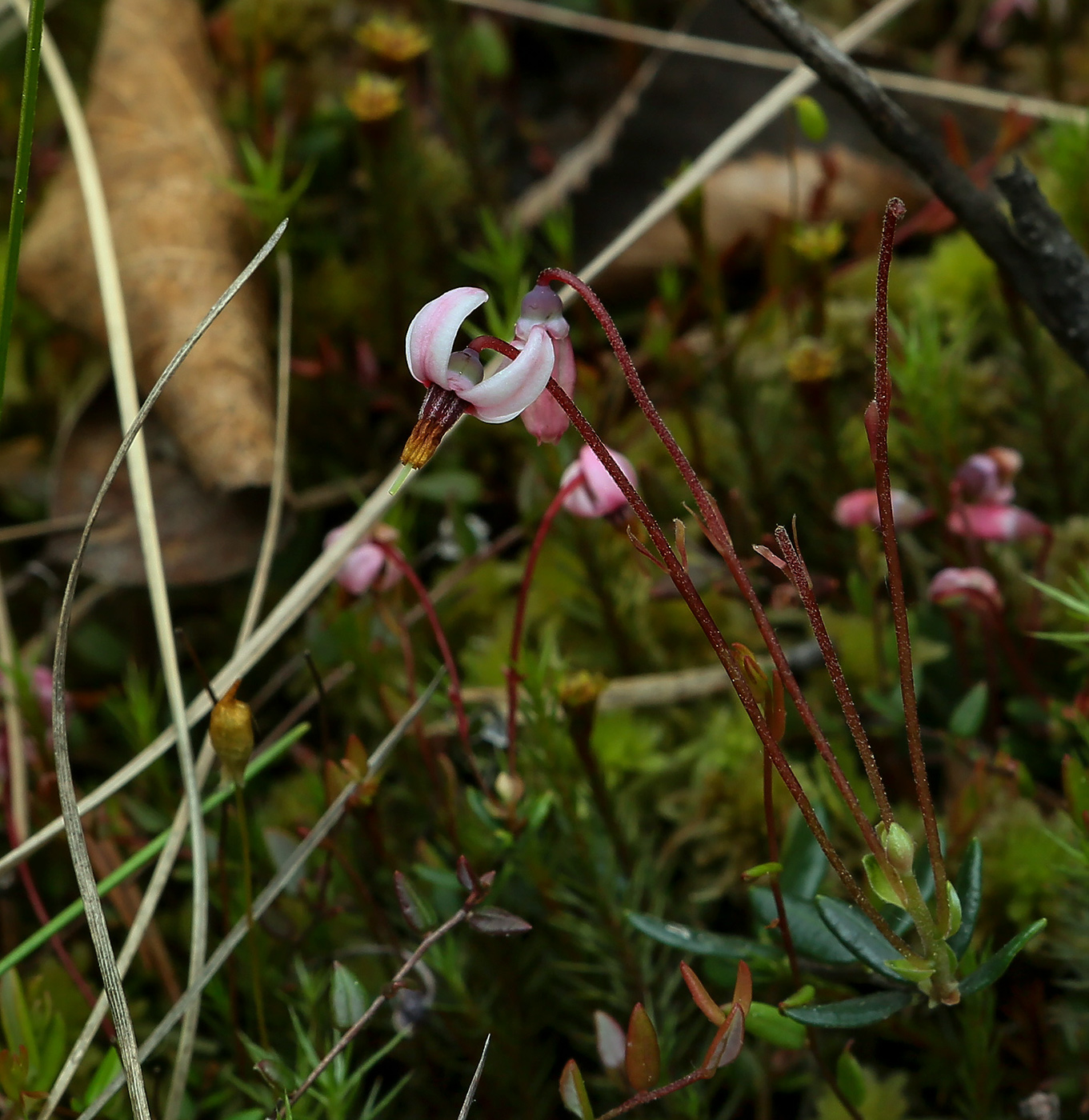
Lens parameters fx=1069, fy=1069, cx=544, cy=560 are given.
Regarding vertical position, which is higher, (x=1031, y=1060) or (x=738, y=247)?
(x=738, y=247)

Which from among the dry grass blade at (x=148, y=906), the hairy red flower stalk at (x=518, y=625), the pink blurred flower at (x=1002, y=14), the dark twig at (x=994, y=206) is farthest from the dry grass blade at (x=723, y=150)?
the dry grass blade at (x=148, y=906)

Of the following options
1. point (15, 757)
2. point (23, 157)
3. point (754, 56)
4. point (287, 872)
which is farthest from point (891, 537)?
point (754, 56)

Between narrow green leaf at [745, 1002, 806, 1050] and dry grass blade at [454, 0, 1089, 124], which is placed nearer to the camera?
narrow green leaf at [745, 1002, 806, 1050]

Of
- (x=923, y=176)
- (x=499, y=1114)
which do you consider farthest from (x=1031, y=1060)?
(x=923, y=176)

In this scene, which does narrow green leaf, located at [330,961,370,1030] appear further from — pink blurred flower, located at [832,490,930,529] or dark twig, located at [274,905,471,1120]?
pink blurred flower, located at [832,490,930,529]

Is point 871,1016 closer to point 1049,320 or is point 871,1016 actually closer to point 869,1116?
point 869,1116

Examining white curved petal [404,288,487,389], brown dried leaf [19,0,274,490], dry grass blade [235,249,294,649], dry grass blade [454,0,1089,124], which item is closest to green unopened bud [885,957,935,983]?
white curved petal [404,288,487,389]
